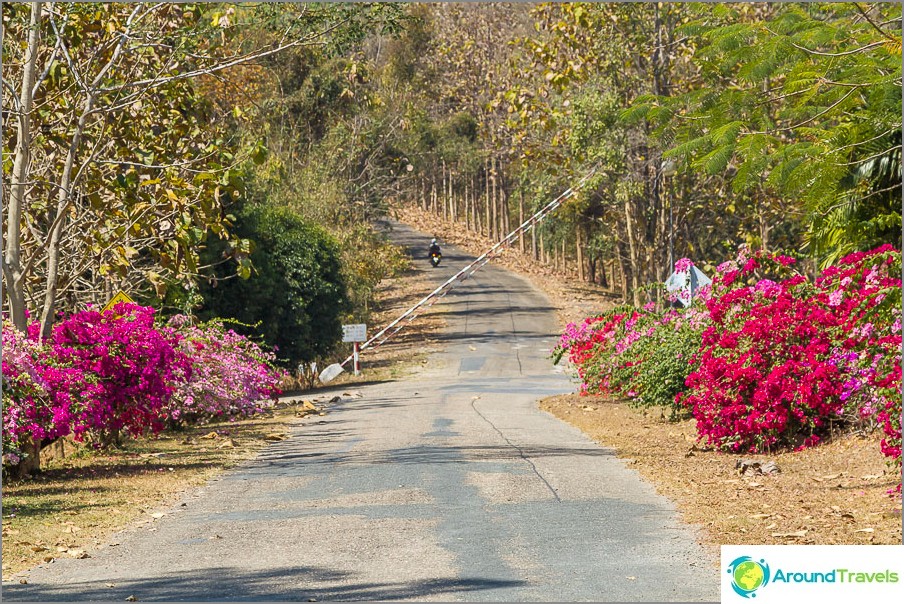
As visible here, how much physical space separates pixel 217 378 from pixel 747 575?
14.9m

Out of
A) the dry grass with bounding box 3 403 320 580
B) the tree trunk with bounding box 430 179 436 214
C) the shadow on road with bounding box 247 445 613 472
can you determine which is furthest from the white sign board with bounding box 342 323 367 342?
the tree trunk with bounding box 430 179 436 214

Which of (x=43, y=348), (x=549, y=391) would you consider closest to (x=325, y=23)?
(x=43, y=348)

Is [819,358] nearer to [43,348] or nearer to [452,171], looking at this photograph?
[43,348]

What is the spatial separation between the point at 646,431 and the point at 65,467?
8.87 metres

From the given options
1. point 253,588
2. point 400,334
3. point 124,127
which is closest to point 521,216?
point 400,334

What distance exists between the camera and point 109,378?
625 inches

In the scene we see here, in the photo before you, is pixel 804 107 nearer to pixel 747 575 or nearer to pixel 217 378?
pixel 747 575

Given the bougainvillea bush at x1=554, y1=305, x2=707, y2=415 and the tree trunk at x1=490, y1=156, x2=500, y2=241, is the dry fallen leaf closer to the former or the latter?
the bougainvillea bush at x1=554, y1=305, x2=707, y2=415

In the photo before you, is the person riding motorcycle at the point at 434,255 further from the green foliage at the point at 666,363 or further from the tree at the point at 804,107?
the tree at the point at 804,107

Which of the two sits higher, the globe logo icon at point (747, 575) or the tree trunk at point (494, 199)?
the tree trunk at point (494, 199)

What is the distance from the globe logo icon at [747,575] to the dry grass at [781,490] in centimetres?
274

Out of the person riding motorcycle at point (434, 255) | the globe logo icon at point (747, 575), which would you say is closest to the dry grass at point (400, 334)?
the person riding motorcycle at point (434, 255)

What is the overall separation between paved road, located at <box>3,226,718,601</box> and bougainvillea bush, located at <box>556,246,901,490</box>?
1765mm

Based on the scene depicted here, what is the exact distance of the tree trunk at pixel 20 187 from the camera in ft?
46.3
